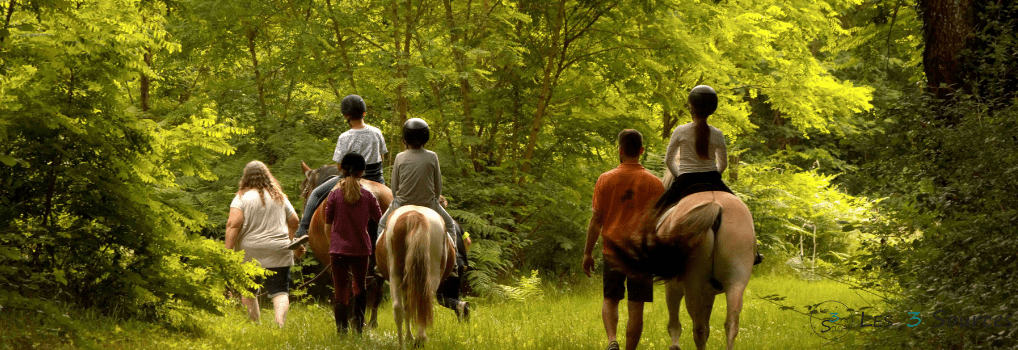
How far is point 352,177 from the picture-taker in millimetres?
7711

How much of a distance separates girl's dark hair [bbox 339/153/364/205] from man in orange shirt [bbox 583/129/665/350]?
223cm

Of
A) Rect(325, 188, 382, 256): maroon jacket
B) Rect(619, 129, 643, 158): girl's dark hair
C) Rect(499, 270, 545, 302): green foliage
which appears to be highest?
Rect(619, 129, 643, 158): girl's dark hair

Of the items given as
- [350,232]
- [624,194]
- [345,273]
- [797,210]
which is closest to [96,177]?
[350,232]

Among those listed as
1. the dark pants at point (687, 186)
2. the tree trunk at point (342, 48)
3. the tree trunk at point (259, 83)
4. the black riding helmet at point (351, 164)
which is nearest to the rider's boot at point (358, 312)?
the black riding helmet at point (351, 164)

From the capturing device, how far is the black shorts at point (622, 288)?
6656 mm

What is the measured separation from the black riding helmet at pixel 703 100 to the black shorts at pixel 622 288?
4.74 ft

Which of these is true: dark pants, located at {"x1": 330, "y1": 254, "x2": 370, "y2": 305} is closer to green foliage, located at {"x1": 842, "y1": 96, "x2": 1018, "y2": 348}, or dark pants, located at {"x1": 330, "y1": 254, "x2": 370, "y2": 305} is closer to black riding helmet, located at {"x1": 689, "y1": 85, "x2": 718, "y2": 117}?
black riding helmet, located at {"x1": 689, "y1": 85, "x2": 718, "y2": 117}

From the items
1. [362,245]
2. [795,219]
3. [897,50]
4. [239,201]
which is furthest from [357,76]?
[795,219]

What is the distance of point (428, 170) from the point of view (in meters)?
7.68

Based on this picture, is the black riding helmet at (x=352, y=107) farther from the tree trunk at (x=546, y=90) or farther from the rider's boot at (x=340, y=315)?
the tree trunk at (x=546, y=90)

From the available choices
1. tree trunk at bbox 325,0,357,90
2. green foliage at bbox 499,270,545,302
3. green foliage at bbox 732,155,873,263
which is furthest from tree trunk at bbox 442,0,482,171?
green foliage at bbox 732,155,873,263

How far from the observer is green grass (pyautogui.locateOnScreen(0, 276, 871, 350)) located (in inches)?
248

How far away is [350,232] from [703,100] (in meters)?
3.51

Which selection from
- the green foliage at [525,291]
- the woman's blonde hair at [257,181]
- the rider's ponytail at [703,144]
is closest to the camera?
the rider's ponytail at [703,144]
